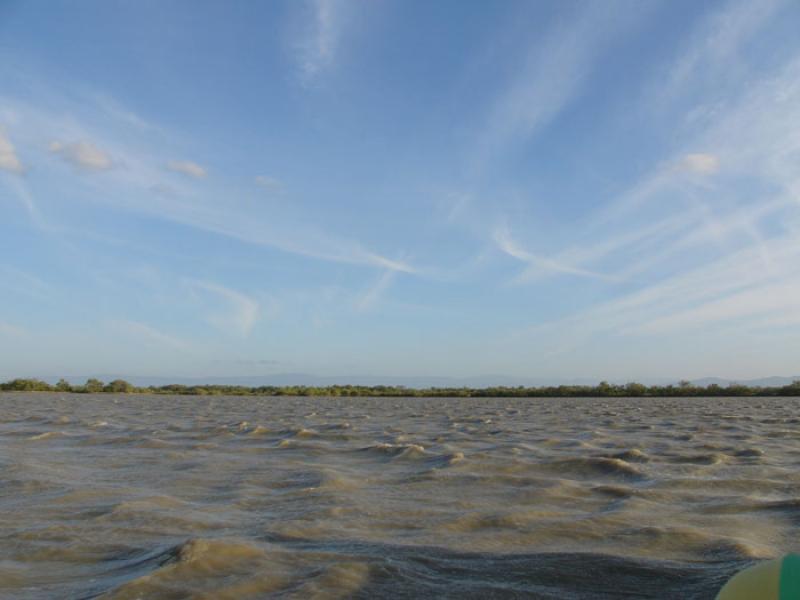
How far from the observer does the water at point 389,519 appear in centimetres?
412

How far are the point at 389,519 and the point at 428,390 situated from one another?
4870 cm

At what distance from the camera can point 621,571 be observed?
4328 mm

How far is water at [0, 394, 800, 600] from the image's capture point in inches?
162

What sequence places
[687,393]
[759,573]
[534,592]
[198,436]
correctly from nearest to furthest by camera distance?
[759,573]
[534,592]
[198,436]
[687,393]

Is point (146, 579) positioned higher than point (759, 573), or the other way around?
point (759, 573)

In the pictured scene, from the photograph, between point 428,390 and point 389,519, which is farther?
point 428,390

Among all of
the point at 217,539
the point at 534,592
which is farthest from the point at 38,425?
the point at 534,592

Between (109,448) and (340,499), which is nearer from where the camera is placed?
(340,499)

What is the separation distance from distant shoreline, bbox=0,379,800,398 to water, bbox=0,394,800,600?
37520mm

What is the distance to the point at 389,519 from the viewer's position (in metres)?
5.86

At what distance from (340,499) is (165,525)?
5.78 feet

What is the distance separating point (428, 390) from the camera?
178ft

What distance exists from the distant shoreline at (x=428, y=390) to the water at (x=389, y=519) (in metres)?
37.5

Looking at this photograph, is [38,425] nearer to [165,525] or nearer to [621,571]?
[165,525]
